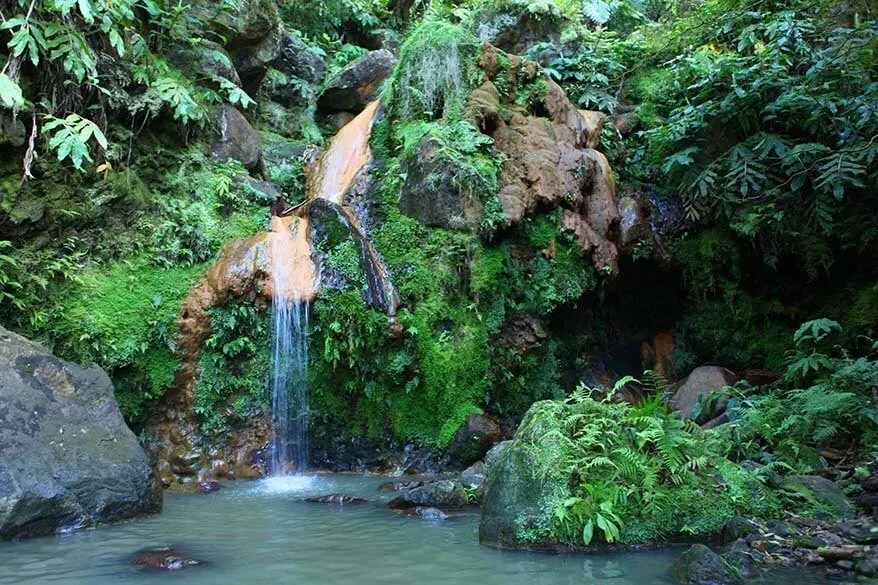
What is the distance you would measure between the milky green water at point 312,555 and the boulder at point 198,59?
7.79m

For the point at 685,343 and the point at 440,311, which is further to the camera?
the point at 685,343

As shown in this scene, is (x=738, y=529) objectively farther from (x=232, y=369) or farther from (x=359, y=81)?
(x=359, y=81)

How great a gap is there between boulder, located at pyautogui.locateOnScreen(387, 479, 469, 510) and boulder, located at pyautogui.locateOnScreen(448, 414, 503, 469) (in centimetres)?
185

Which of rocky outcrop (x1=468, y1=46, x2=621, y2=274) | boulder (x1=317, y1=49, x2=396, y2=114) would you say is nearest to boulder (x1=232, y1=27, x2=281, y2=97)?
boulder (x1=317, y1=49, x2=396, y2=114)

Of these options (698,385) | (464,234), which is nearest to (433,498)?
(464,234)

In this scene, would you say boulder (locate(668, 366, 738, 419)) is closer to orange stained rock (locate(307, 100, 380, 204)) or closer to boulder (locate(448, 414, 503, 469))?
boulder (locate(448, 414, 503, 469))

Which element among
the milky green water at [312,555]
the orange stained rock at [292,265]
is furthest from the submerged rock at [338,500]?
the orange stained rock at [292,265]

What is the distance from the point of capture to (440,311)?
860 centimetres

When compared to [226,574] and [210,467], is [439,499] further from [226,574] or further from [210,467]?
[210,467]

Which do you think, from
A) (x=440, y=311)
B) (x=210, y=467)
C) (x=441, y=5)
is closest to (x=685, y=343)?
(x=440, y=311)

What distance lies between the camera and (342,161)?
37.3 ft

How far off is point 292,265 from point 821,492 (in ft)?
21.4

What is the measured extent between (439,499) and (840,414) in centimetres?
425

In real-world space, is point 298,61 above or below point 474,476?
above
